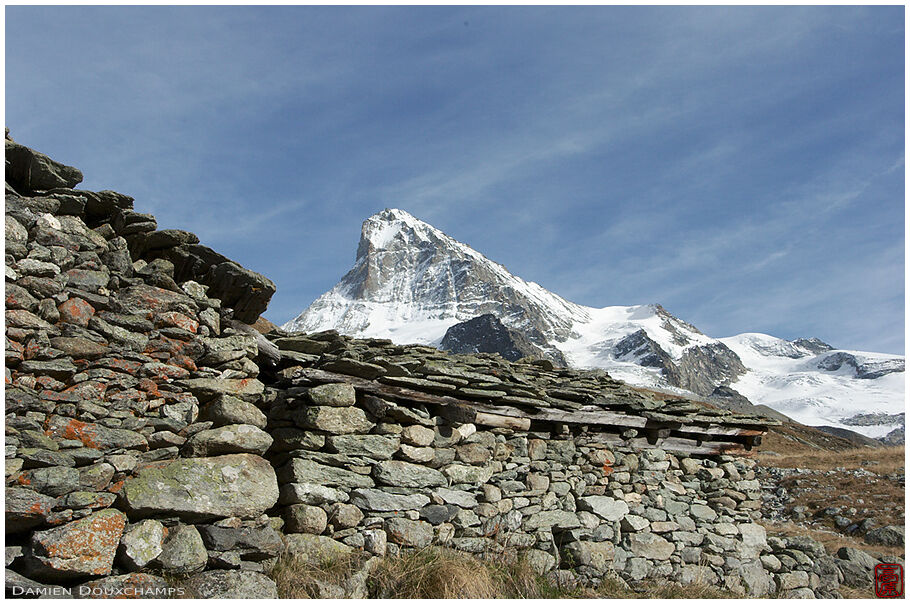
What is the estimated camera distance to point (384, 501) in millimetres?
6566

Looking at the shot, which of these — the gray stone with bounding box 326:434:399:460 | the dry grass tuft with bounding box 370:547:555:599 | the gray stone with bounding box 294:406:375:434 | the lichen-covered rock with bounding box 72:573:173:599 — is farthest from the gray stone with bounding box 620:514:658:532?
the lichen-covered rock with bounding box 72:573:173:599

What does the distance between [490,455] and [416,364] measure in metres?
1.52

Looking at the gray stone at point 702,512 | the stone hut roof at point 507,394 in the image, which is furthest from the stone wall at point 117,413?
the gray stone at point 702,512

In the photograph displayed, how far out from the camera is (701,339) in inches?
7283

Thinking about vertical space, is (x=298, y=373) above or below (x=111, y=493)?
above

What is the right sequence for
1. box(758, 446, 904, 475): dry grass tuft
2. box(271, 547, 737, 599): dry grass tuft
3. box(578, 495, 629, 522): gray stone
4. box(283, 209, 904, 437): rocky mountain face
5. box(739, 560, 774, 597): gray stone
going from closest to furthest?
box(271, 547, 737, 599): dry grass tuft
box(578, 495, 629, 522): gray stone
box(739, 560, 774, 597): gray stone
box(758, 446, 904, 475): dry grass tuft
box(283, 209, 904, 437): rocky mountain face

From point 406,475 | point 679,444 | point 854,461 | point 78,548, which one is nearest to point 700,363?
point 854,461

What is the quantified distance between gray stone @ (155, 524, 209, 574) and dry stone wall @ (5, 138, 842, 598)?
2 cm

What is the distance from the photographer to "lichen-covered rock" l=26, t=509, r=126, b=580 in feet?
14.7

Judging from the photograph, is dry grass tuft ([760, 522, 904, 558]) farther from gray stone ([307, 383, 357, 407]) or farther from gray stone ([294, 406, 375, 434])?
gray stone ([307, 383, 357, 407])

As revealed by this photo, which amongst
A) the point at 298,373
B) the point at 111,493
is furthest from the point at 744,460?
the point at 111,493

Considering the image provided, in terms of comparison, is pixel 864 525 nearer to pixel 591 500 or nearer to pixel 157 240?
pixel 591 500

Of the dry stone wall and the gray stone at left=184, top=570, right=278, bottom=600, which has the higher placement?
the dry stone wall

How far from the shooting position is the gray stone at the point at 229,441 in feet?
18.9
